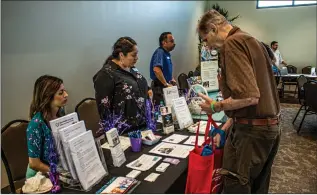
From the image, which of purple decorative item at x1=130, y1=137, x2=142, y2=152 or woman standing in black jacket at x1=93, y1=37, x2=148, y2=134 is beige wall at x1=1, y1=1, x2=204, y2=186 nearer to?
woman standing in black jacket at x1=93, y1=37, x2=148, y2=134

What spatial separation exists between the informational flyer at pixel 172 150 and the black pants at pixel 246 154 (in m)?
0.23

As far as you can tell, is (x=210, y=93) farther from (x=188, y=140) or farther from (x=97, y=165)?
(x=97, y=165)

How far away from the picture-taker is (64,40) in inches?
116

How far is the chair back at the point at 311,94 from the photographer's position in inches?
156

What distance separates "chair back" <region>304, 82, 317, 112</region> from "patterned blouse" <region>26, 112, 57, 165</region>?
149 inches

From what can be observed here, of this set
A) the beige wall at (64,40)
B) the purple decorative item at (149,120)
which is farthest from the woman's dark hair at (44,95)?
the beige wall at (64,40)

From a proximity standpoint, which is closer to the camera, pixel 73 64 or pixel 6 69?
pixel 6 69

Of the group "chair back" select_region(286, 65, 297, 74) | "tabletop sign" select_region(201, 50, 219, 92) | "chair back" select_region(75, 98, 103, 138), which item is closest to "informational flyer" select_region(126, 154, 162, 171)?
"chair back" select_region(75, 98, 103, 138)

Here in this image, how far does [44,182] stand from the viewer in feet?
3.80

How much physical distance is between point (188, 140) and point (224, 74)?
0.58 m

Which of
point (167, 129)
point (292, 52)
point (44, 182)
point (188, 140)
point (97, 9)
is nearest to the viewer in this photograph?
point (44, 182)

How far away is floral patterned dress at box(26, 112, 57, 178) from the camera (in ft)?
4.46

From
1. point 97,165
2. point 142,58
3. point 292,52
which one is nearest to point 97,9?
point 142,58

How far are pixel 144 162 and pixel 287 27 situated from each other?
8.07 meters
